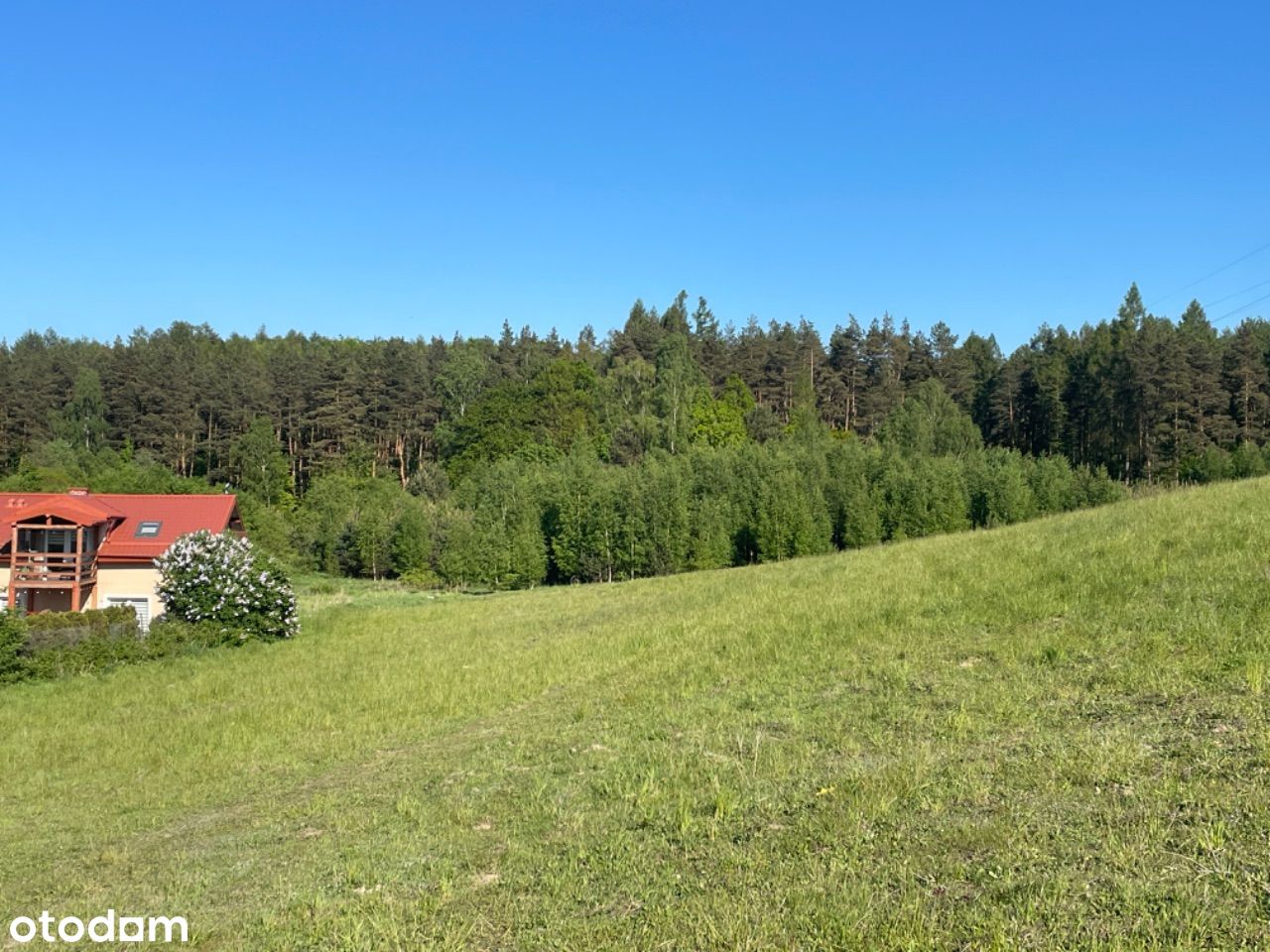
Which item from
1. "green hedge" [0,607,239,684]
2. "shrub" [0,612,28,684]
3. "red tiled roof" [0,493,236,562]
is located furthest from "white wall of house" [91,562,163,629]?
"shrub" [0,612,28,684]

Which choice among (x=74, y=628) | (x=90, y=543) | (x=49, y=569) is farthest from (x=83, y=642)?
(x=90, y=543)

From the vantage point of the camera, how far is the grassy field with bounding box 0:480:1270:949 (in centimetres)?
509

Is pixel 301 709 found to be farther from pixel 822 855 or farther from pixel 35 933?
pixel 822 855

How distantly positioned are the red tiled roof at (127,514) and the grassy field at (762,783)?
57.5ft

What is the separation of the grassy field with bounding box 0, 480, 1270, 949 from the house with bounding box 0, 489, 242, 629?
17.2m

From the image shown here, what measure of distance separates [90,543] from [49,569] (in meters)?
1.78

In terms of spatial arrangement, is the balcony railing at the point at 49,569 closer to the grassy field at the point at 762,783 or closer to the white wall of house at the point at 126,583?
the white wall of house at the point at 126,583

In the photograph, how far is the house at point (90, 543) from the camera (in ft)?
110

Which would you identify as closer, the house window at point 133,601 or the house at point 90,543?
the house at point 90,543

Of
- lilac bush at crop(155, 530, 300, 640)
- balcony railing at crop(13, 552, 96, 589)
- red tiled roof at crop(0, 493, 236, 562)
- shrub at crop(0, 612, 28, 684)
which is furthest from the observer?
red tiled roof at crop(0, 493, 236, 562)

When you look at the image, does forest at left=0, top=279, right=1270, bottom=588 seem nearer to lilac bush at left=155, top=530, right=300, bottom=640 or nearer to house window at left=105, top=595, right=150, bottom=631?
house window at left=105, top=595, right=150, bottom=631

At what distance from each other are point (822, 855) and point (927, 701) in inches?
177

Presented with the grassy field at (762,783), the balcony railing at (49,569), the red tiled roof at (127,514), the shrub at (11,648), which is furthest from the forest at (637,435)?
the grassy field at (762,783)

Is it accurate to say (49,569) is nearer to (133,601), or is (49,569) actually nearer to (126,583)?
(126,583)
